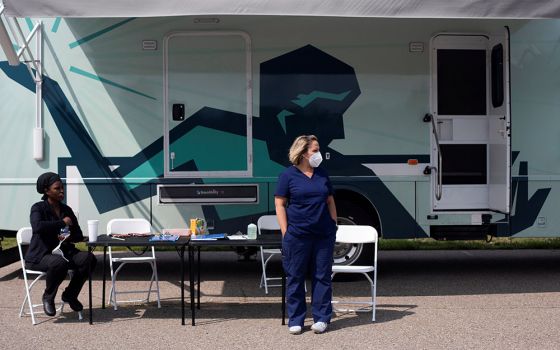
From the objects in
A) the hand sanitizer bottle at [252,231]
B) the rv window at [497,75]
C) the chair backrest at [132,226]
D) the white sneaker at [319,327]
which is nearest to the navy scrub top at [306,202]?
the hand sanitizer bottle at [252,231]

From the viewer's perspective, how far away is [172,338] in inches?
211

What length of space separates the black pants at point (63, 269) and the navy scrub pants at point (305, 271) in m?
1.76

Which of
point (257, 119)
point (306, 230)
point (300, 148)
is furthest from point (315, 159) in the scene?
point (257, 119)

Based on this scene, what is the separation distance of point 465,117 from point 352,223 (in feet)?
5.76

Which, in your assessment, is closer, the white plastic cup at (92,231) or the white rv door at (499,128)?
the white plastic cup at (92,231)

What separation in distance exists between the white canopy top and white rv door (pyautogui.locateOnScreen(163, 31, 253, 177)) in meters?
1.27

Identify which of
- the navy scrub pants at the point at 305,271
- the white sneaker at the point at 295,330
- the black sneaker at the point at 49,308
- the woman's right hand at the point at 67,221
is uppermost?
the woman's right hand at the point at 67,221

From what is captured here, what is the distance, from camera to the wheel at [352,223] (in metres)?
7.61

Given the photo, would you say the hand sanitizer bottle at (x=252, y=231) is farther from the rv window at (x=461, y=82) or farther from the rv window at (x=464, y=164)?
the rv window at (x=461, y=82)

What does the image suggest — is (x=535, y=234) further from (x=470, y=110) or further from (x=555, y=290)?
(x=470, y=110)

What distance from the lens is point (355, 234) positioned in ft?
20.3

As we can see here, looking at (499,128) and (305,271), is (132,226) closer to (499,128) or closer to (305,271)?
(305,271)

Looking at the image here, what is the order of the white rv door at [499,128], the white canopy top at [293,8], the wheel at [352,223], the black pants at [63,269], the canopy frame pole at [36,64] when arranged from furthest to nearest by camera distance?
1. the wheel at [352,223]
2. the canopy frame pole at [36,64]
3. the white rv door at [499,128]
4. the white canopy top at [293,8]
5. the black pants at [63,269]

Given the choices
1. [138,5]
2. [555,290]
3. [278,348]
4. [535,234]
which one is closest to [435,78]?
[535,234]
